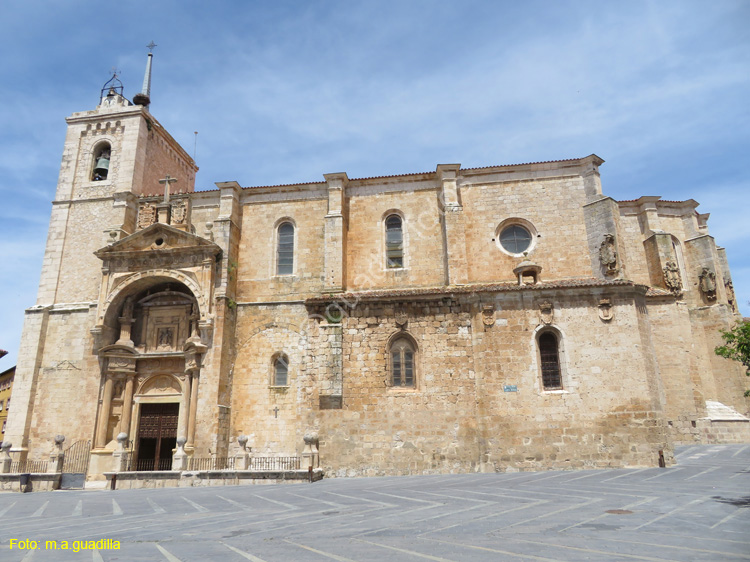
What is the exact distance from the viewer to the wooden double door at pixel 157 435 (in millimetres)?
18359

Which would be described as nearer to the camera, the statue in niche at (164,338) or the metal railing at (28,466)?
the metal railing at (28,466)

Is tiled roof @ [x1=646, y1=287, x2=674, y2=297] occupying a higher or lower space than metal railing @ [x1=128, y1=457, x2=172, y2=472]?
higher

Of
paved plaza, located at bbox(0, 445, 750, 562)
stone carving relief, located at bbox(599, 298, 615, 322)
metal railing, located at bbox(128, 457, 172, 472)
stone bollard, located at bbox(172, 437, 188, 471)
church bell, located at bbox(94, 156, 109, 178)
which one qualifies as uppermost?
church bell, located at bbox(94, 156, 109, 178)

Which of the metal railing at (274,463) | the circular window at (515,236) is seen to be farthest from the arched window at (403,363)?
the circular window at (515,236)

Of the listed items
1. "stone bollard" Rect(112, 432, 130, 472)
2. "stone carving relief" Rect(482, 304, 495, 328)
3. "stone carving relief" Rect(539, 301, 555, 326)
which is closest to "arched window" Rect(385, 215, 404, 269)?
"stone carving relief" Rect(482, 304, 495, 328)

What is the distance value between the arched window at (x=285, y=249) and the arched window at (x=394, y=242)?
3840 mm

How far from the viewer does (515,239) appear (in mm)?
18781

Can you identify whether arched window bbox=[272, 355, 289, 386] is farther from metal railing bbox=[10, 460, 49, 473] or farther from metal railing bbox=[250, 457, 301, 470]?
metal railing bbox=[10, 460, 49, 473]

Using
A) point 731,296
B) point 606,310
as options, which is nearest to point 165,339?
point 606,310

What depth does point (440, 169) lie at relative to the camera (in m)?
19.0

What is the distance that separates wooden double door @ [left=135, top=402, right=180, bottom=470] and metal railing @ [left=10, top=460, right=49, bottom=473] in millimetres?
3098

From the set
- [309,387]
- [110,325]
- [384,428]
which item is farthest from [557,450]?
[110,325]

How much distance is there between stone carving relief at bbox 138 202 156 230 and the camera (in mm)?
20625

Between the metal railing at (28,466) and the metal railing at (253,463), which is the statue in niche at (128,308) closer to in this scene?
the metal railing at (28,466)
